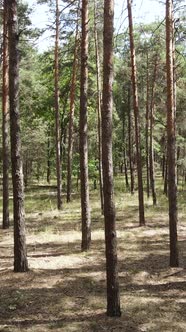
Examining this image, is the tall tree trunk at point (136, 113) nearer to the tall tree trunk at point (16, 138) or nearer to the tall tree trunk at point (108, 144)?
the tall tree trunk at point (16, 138)

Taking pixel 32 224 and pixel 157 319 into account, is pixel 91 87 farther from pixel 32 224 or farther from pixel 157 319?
pixel 157 319

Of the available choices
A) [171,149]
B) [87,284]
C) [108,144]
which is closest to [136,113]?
Result: [171,149]

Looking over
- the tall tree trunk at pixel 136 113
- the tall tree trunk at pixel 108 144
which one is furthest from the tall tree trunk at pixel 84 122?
the tall tree trunk at pixel 108 144

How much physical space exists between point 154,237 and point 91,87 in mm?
14472

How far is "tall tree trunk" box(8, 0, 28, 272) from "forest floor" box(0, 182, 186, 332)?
0.72 meters

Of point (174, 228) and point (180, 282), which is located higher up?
point (174, 228)

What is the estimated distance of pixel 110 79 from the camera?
7.94 metres

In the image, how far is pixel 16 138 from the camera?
10.6 m

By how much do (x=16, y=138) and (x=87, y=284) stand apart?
12.9ft

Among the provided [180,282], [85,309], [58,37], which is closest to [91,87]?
[58,37]

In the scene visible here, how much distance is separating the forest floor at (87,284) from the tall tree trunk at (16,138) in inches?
28.4

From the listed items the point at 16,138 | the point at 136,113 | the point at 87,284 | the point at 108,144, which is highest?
the point at 136,113

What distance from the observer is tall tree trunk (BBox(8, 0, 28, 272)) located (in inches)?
414

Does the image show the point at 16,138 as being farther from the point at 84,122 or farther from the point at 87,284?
the point at 87,284
